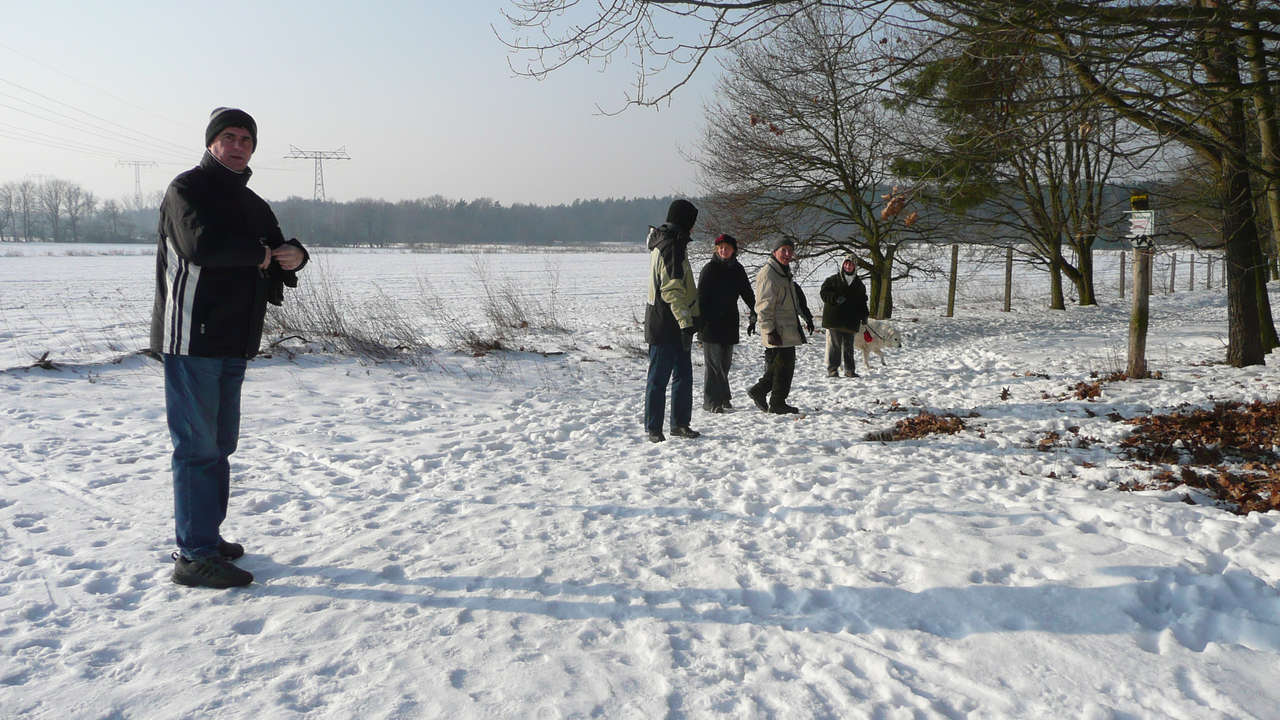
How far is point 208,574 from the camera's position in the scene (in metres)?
3.36

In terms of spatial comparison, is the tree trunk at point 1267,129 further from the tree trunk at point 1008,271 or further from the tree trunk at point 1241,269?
the tree trunk at point 1008,271

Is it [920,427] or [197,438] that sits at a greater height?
[197,438]

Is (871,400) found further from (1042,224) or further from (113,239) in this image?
(113,239)

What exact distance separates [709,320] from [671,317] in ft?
4.01

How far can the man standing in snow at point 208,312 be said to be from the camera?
3.24m

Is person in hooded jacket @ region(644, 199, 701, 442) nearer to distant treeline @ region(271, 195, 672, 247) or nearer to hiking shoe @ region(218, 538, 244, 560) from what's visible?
hiking shoe @ region(218, 538, 244, 560)

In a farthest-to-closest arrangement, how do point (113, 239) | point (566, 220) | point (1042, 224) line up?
point (566, 220), point (113, 239), point (1042, 224)

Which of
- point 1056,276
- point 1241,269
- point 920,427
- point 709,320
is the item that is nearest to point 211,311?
point 709,320

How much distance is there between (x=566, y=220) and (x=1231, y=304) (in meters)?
146

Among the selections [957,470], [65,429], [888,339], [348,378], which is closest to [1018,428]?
[957,470]

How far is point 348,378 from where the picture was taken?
29.7 ft

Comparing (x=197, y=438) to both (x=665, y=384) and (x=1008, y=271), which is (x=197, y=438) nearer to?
(x=665, y=384)

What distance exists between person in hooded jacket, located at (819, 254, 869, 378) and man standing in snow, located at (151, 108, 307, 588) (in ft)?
26.0

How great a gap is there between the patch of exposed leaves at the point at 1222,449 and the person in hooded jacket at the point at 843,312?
14.5 feet
